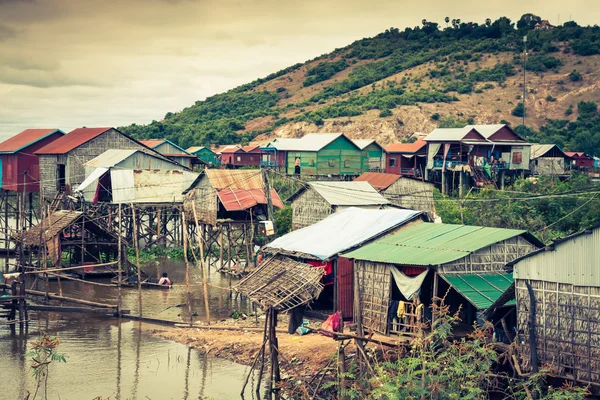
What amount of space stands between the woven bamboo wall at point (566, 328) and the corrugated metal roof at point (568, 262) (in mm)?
145

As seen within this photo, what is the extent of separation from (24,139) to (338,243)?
32.4 metres

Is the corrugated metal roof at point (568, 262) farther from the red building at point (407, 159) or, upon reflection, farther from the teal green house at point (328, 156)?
the red building at point (407, 159)

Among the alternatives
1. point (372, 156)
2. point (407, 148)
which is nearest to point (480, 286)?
point (372, 156)

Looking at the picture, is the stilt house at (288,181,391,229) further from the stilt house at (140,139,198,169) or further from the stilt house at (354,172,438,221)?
the stilt house at (140,139,198,169)

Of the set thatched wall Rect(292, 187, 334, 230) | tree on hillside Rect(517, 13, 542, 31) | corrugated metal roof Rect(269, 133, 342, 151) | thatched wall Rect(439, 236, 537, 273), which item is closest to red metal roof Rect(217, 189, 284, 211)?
thatched wall Rect(292, 187, 334, 230)

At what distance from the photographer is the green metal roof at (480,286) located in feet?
57.6

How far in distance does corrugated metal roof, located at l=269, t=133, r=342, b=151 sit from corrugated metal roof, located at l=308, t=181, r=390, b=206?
59.4 feet

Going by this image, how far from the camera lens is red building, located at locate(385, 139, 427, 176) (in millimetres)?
53031

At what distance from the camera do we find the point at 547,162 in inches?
1977

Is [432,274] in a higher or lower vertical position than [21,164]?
lower

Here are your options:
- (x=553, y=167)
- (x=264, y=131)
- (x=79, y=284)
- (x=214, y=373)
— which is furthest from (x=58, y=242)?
(x=264, y=131)

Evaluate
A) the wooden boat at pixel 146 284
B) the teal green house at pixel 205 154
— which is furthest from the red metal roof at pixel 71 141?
the teal green house at pixel 205 154

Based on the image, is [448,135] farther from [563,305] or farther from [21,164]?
[563,305]

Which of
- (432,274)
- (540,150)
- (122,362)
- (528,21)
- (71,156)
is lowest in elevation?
(122,362)
